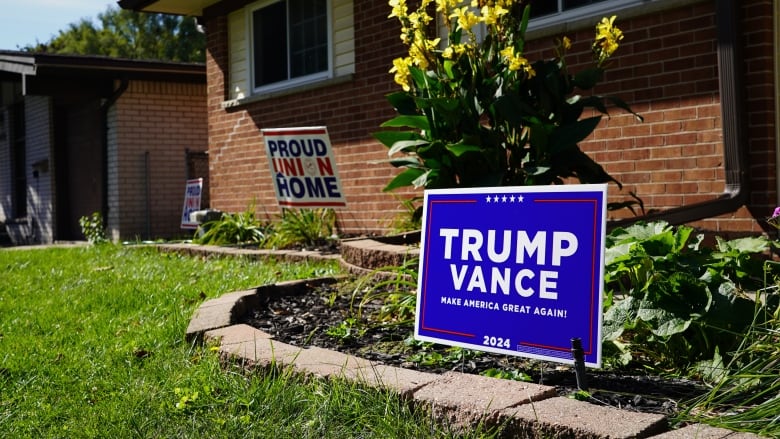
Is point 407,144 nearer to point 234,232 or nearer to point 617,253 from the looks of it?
point 617,253

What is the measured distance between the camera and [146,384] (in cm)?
366

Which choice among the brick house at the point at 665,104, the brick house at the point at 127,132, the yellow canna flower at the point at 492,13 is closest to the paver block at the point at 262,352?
the brick house at the point at 665,104

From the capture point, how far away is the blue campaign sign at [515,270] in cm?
291

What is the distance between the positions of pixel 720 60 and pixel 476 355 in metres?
3.07

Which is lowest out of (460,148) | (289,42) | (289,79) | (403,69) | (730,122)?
(460,148)

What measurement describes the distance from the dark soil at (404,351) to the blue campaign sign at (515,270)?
0.20 metres

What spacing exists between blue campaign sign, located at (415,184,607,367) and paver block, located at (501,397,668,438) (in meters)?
0.24

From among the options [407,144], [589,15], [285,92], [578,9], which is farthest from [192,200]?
[407,144]

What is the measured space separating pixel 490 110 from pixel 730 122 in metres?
1.86

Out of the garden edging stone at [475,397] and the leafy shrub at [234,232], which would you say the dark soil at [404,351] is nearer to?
the garden edging stone at [475,397]

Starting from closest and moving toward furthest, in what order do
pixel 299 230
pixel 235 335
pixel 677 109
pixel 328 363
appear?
pixel 328 363 → pixel 235 335 → pixel 677 109 → pixel 299 230

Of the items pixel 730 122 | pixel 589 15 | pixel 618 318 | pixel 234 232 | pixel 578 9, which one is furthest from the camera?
pixel 234 232

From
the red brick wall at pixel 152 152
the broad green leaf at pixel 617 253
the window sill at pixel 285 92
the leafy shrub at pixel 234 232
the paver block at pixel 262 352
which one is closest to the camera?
the broad green leaf at pixel 617 253

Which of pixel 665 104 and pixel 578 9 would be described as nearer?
pixel 665 104
